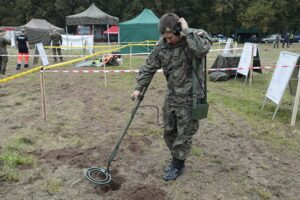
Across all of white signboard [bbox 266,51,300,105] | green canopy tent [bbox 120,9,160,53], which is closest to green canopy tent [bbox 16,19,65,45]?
green canopy tent [bbox 120,9,160,53]

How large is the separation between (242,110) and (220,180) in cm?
353

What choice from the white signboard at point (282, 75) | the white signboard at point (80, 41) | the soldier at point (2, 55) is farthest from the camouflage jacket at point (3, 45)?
the white signboard at point (282, 75)

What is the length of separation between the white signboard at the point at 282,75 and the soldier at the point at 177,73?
10.8 ft

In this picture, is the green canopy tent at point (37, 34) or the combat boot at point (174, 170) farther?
the green canopy tent at point (37, 34)

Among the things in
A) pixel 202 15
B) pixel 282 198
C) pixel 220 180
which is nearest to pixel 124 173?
pixel 220 180

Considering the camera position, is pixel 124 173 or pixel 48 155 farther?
pixel 48 155

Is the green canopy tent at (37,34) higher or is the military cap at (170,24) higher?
the military cap at (170,24)

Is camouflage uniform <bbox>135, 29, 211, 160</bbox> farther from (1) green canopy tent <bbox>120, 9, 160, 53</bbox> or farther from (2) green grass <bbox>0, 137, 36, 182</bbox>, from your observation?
(1) green canopy tent <bbox>120, 9, 160, 53</bbox>

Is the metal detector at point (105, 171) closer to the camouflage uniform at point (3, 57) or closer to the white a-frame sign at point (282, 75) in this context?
the white a-frame sign at point (282, 75)

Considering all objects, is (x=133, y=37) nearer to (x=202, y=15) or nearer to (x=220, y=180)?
(x=220, y=180)

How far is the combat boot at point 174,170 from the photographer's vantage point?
3965 mm

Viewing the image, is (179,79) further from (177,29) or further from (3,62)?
(3,62)

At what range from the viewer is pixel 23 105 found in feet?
25.4

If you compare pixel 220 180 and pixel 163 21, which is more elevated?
pixel 163 21
